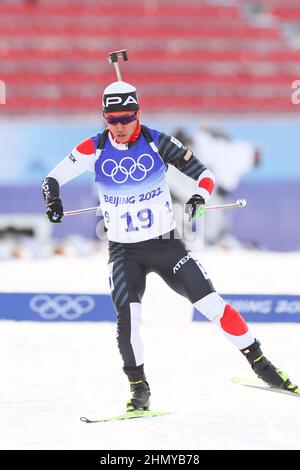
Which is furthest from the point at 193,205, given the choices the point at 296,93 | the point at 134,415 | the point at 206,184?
the point at 296,93

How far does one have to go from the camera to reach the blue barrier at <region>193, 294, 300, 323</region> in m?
7.62

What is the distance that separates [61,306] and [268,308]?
176cm

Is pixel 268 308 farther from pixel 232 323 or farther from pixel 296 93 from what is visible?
pixel 296 93

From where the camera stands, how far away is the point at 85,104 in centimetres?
1717

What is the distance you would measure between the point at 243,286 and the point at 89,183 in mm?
4509

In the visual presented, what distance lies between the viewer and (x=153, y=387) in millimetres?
5441

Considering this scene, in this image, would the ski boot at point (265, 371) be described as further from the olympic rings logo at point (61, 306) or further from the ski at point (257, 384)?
the olympic rings logo at point (61, 306)

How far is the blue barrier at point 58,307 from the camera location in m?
7.66

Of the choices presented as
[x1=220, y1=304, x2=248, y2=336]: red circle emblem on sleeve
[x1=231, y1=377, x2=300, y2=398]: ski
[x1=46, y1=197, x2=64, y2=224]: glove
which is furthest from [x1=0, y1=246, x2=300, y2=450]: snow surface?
[x1=46, y1=197, x2=64, y2=224]: glove

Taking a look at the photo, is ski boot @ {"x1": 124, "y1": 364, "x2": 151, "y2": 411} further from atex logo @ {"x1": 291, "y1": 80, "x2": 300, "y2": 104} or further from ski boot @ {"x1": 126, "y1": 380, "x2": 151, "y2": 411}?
atex logo @ {"x1": 291, "y1": 80, "x2": 300, "y2": 104}

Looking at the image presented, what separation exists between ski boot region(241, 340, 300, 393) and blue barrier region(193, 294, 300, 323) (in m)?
2.45

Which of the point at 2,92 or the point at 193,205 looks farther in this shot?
the point at 2,92
